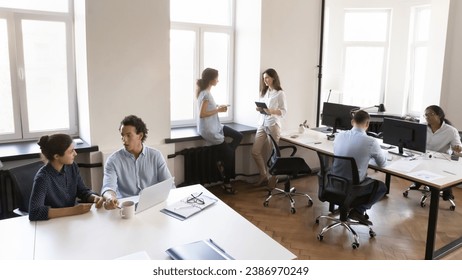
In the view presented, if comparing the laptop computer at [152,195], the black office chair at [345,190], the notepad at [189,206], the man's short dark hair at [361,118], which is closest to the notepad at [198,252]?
the notepad at [189,206]

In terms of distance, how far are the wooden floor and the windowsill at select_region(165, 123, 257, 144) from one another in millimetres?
793

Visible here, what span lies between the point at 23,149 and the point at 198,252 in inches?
109

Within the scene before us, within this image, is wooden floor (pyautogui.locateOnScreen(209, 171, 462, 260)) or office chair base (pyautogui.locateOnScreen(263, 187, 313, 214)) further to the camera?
office chair base (pyautogui.locateOnScreen(263, 187, 313, 214))

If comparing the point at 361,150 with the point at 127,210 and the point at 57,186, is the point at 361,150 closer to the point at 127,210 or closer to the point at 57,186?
the point at 127,210

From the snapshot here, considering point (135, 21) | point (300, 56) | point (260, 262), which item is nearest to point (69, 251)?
point (260, 262)

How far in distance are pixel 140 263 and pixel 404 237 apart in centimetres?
296

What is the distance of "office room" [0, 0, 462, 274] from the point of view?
381 cm

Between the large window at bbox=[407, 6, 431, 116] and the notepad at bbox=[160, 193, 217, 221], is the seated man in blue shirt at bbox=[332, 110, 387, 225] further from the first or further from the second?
the large window at bbox=[407, 6, 431, 116]

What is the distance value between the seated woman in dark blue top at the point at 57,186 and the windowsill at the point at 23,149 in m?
1.32

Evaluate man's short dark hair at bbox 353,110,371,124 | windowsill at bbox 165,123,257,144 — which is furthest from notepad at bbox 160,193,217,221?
windowsill at bbox 165,123,257,144

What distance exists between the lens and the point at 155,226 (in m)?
2.13

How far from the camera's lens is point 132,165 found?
2736 mm

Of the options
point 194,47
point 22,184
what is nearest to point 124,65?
point 194,47

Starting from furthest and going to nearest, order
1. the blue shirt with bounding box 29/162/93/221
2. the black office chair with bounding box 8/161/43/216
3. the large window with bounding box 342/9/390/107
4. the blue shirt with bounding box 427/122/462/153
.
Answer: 1. the large window with bounding box 342/9/390/107
2. the blue shirt with bounding box 427/122/462/153
3. the black office chair with bounding box 8/161/43/216
4. the blue shirt with bounding box 29/162/93/221
